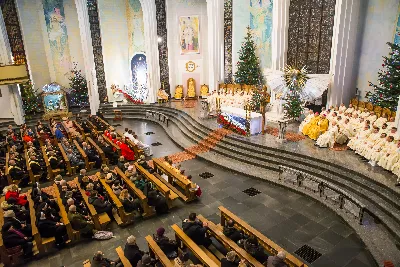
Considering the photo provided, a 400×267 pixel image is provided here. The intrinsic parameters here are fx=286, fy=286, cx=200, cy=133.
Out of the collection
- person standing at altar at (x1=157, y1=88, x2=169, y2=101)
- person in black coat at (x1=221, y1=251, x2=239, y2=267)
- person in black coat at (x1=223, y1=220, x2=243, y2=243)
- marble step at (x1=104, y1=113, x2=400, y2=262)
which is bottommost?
marble step at (x1=104, y1=113, x2=400, y2=262)

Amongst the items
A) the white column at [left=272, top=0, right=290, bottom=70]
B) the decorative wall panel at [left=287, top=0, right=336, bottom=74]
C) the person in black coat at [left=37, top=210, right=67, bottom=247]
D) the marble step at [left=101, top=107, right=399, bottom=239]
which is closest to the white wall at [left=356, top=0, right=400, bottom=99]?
A: the decorative wall panel at [left=287, top=0, right=336, bottom=74]

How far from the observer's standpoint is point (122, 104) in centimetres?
1945

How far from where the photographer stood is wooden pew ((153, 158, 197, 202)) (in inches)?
312

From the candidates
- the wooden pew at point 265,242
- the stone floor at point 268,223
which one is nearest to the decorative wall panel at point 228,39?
the stone floor at point 268,223

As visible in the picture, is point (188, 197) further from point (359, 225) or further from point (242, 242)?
point (359, 225)

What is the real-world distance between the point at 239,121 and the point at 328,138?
11.4 feet

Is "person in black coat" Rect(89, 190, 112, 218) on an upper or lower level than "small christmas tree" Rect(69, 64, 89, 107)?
lower

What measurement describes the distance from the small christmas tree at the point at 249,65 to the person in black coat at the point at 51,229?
12.6 meters

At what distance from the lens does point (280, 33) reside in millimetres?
13930

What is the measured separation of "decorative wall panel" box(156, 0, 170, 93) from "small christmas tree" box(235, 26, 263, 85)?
18.2 feet

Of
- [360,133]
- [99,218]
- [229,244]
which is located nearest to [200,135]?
[360,133]

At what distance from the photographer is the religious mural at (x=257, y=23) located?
15352 millimetres

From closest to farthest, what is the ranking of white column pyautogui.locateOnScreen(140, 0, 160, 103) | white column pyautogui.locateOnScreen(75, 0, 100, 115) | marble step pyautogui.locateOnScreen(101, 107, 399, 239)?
1. marble step pyautogui.locateOnScreen(101, 107, 399, 239)
2. white column pyautogui.locateOnScreen(75, 0, 100, 115)
3. white column pyautogui.locateOnScreen(140, 0, 160, 103)

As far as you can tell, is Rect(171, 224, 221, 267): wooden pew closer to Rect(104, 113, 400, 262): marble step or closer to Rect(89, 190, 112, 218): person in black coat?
Rect(89, 190, 112, 218): person in black coat
